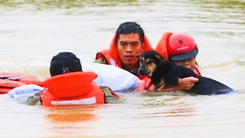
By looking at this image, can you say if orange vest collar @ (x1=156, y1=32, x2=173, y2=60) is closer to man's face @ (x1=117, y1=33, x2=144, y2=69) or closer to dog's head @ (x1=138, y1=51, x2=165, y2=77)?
man's face @ (x1=117, y1=33, x2=144, y2=69)

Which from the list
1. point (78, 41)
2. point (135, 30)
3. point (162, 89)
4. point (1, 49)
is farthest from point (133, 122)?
point (78, 41)

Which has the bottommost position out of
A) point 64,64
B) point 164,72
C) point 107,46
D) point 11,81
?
point 107,46

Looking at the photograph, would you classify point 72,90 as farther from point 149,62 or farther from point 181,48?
point 181,48

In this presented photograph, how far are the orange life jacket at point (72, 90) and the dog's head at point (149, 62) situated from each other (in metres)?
0.89

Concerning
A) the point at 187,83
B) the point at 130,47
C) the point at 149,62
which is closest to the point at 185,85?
the point at 187,83

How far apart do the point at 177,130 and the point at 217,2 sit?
1574 centimetres

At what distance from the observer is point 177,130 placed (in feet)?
18.9

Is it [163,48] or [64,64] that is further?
[163,48]

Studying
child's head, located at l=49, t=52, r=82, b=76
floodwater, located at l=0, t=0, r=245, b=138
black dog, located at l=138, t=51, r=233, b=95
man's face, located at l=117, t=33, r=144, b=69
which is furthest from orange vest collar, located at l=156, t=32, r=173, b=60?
child's head, located at l=49, t=52, r=82, b=76

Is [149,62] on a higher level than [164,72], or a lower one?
higher

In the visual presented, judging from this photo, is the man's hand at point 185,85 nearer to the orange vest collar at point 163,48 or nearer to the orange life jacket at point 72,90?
the orange vest collar at point 163,48

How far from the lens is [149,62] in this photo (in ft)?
25.5

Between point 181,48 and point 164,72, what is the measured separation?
1.82 feet

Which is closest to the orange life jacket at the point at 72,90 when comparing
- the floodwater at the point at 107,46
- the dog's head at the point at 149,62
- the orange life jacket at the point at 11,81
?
the floodwater at the point at 107,46
